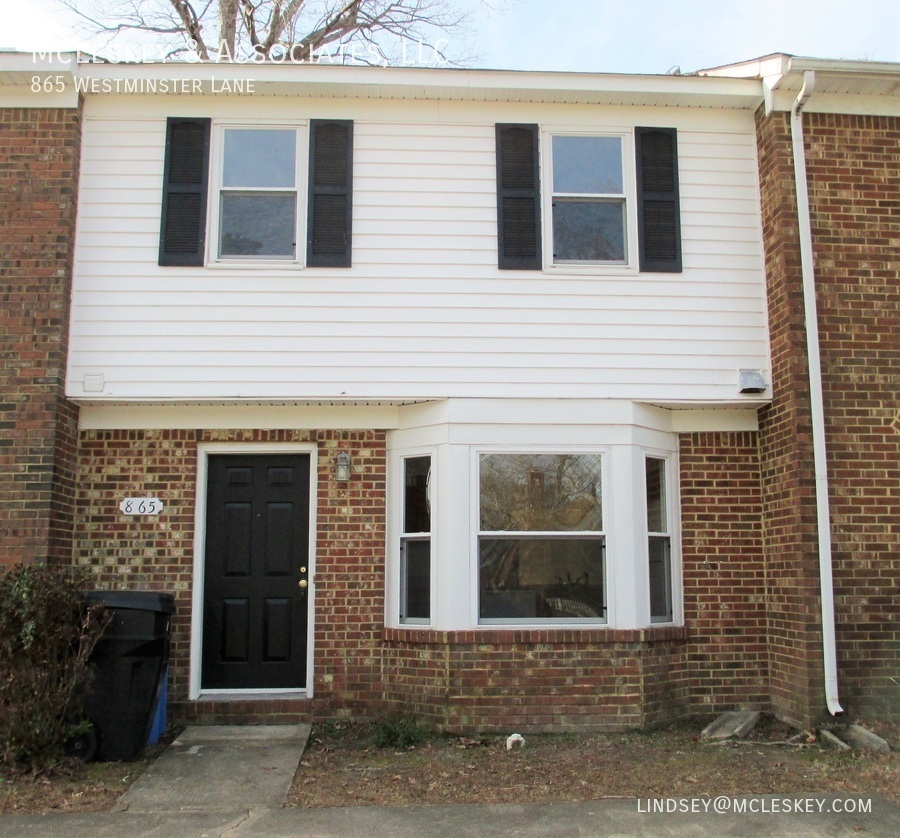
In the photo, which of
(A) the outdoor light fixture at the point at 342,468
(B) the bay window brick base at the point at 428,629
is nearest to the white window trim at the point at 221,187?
(B) the bay window brick base at the point at 428,629

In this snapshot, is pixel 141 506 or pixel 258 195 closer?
pixel 141 506

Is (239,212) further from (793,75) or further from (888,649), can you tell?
(888,649)

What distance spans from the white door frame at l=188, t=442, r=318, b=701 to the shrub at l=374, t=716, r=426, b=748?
3.01 feet

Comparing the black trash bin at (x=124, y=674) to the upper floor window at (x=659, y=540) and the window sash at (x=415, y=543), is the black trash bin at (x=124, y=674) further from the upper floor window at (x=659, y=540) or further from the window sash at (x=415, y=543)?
the upper floor window at (x=659, y=540)

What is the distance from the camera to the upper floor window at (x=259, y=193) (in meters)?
7.55

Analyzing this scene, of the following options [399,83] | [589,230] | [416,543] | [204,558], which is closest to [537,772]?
[416,543]

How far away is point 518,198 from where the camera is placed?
25.3ft

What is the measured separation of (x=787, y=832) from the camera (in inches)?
198

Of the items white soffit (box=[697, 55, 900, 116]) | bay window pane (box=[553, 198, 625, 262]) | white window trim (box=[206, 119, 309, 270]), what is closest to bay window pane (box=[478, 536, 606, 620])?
bay window pane (box=[553, 198, 625, 262])

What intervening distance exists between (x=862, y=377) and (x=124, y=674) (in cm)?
608

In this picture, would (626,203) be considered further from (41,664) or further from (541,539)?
(41,664)

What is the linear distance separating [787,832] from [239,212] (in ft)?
19.9

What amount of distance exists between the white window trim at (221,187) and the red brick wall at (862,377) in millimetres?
4219

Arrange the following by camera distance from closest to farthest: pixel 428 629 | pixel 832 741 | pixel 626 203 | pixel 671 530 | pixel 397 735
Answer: pixel 832 741, pixel 397 735, pixel 428 629, pixel 671 530, pixel 626 203
